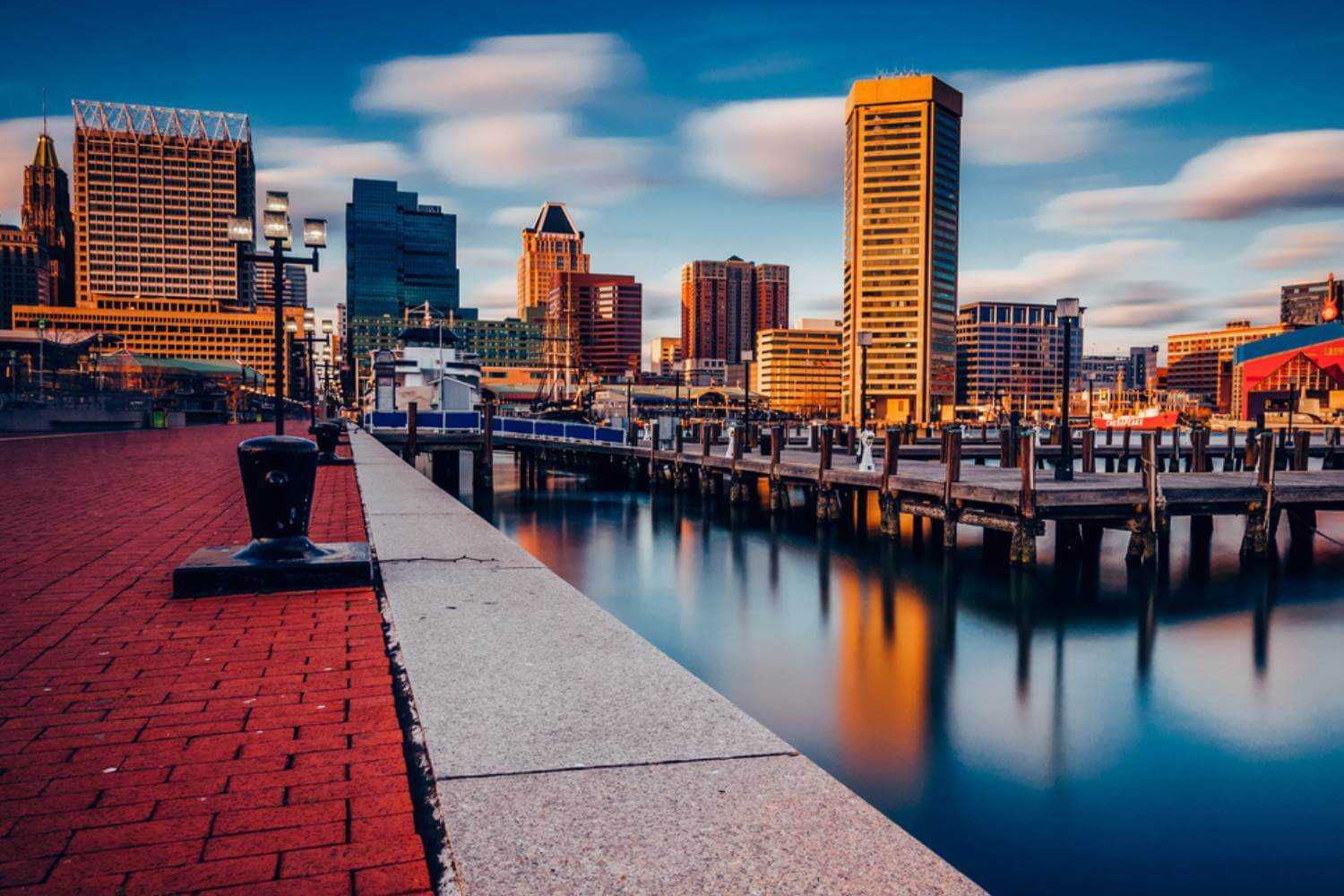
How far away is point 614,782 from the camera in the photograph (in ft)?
10.3

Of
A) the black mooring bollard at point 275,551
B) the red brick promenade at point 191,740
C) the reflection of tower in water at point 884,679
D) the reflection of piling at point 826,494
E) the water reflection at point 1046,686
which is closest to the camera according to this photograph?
the red brick promenade at point 191,740

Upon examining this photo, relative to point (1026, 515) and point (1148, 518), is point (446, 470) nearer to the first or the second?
point (1026, 515)

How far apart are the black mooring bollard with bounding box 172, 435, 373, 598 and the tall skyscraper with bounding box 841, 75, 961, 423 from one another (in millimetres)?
174708

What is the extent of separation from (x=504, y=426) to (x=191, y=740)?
3726cm

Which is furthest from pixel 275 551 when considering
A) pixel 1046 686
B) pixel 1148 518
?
pixel 1148 518

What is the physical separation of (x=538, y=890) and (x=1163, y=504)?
18972 millimetres

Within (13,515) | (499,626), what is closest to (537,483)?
(13,515)

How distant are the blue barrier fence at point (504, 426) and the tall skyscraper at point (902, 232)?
142 m

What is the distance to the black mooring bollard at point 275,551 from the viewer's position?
21.4ft

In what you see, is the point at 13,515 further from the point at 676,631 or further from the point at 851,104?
the point at 851,104

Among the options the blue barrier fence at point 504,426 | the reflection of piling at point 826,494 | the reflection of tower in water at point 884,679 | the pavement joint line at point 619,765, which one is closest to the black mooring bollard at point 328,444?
the reflection of tower in water at point 884,679

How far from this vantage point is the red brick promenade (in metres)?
2.69

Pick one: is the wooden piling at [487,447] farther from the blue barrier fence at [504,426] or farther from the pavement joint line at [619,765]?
the pavement joint line at [619,765]

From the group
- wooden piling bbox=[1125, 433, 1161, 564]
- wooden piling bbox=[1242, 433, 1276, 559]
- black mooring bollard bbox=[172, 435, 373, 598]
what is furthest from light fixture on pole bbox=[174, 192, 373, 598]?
wooden piling bbox=[1242, 433, 1276, 559]
